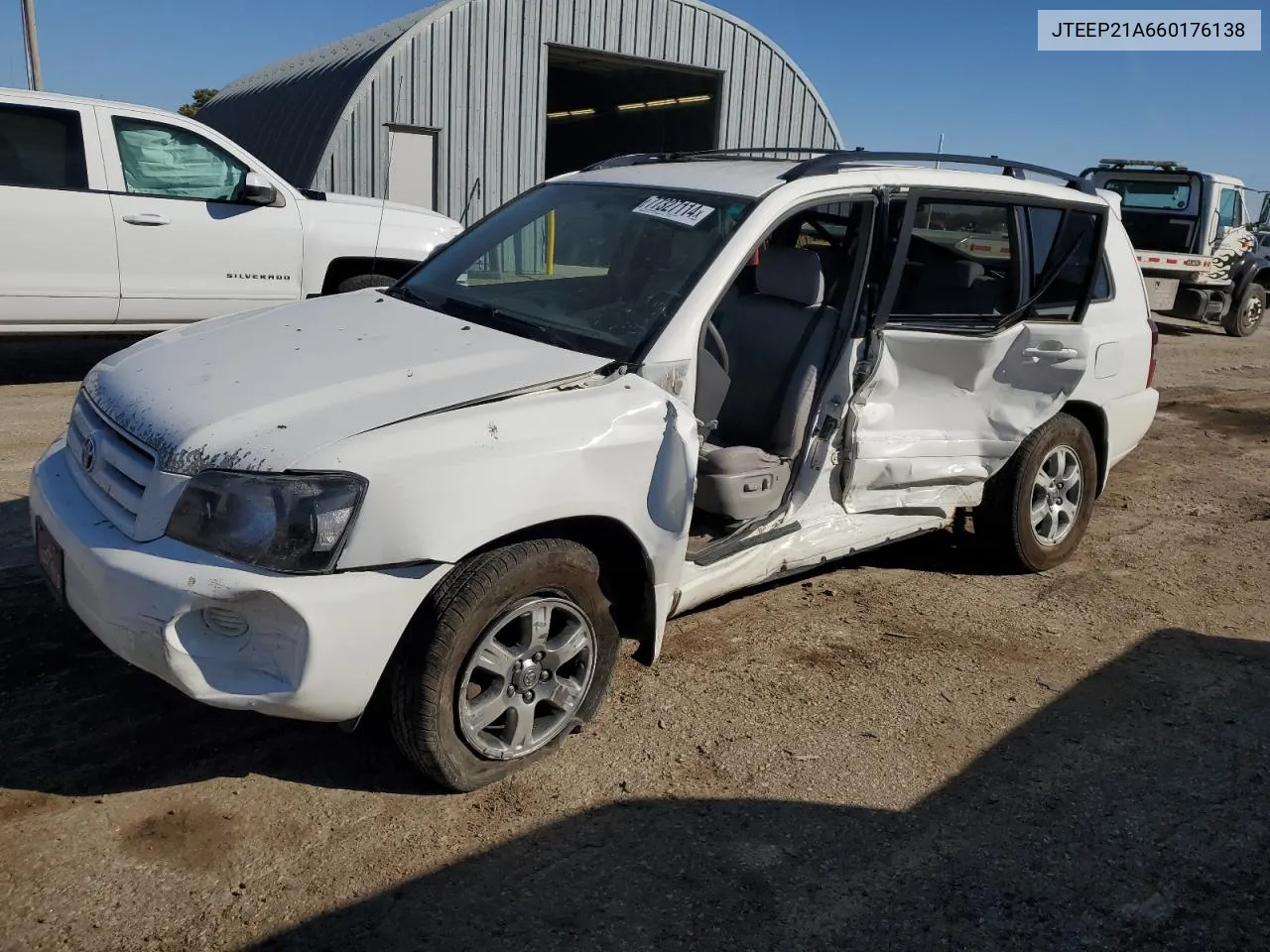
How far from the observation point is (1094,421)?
17.2ft

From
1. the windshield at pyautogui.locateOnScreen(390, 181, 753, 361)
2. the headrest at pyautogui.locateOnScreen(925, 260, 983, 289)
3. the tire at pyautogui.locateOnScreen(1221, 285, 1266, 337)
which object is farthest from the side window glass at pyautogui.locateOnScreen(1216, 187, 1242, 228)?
the windshield at pyautogui.locateOnScreen(390, 181, 753, 361)

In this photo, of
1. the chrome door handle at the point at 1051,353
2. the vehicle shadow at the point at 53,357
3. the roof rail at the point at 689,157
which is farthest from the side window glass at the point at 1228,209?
the vehicle shadow at the point at 53,357

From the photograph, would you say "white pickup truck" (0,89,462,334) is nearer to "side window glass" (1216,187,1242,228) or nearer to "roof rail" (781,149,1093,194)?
"roof rail" (781,149,1093,194)

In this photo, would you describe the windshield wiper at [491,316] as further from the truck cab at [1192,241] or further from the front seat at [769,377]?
the truck cab at [1192,241]

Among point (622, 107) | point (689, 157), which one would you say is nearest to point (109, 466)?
point (689, 157)

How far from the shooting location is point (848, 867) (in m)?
2.89

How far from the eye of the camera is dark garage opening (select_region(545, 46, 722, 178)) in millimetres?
20094

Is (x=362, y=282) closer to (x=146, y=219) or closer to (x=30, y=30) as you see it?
(x=146, y=219)

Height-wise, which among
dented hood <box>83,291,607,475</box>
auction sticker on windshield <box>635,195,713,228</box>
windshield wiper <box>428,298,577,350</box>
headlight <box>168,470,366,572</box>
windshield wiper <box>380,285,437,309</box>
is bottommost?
headlight <box>168,470,366,572</box>

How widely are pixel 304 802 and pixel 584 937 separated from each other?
0.94 meters

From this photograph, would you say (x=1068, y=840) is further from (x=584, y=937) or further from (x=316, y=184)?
(x=316, y=184)

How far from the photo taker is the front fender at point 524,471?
2.69 meters

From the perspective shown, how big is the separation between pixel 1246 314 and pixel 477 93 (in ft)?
39.8

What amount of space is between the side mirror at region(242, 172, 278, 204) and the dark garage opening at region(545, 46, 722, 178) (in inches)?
419
